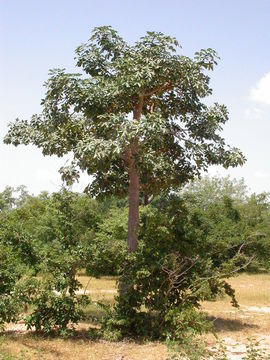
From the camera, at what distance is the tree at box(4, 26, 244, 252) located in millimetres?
9633

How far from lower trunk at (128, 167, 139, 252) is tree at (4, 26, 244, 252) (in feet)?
0.08

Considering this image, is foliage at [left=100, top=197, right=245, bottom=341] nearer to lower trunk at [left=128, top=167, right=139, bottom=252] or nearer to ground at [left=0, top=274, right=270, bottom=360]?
lower trunk at [left=128, top=167, right=139, bottom=252]

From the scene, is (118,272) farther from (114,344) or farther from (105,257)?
(114,344)

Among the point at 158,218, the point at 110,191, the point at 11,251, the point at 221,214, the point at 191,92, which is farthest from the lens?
the point at 221,214

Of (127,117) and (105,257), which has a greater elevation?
(127,117)

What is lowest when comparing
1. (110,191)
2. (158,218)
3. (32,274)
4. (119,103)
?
(32,274)

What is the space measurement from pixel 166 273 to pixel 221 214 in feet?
67.2

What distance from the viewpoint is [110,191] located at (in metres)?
12.0

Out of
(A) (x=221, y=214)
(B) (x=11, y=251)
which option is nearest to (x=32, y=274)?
(B) (x=11, y=251)

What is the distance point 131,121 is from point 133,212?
2623 mm

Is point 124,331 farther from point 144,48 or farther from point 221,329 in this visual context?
point 144,48

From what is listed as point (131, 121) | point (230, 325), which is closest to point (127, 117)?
point (131, 121)

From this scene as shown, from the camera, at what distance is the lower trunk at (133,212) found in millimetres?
10461

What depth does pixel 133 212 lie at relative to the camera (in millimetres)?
10781
